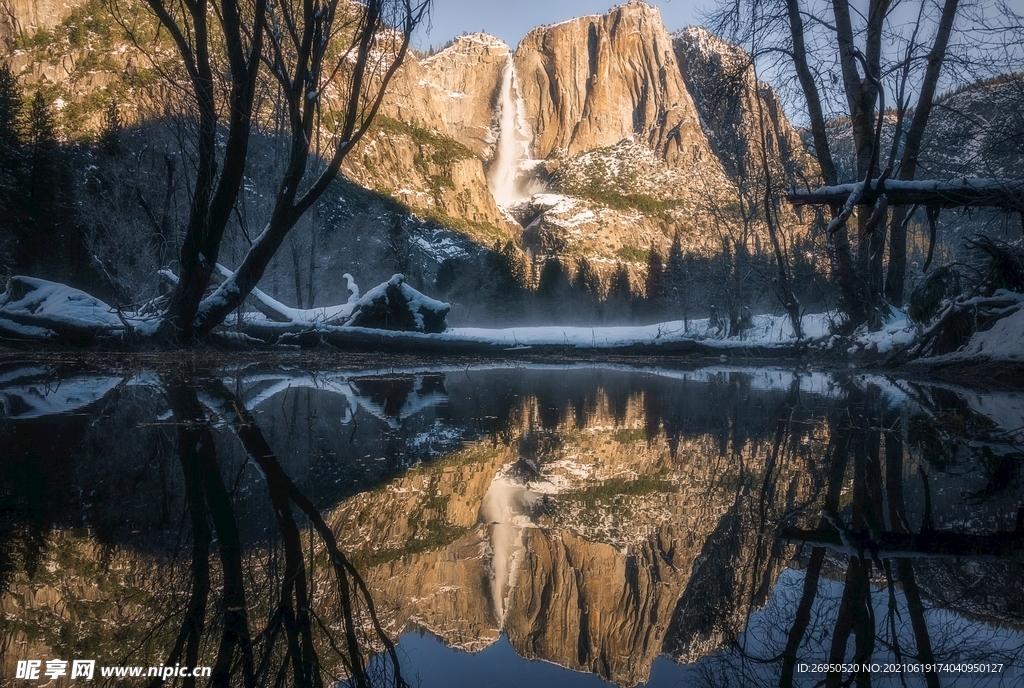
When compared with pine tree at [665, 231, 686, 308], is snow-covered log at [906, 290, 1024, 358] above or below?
below

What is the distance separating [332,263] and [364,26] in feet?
117

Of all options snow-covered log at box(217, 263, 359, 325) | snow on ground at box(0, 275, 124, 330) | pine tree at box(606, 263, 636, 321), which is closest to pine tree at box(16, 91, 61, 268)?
snow on ground at box(0, 275, 124, 330)

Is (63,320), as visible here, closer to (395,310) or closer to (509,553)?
(395,310)

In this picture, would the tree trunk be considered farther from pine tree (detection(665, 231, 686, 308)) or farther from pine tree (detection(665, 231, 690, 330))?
pine tree (detection(665, 231, 686, 308))

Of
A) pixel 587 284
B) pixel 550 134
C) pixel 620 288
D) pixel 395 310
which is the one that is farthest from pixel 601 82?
pixel 395 310

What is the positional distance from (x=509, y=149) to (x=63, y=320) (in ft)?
289

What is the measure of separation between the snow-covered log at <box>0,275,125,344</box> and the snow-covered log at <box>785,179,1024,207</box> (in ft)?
20.2

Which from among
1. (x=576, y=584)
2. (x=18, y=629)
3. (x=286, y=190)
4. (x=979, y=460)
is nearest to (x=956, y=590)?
(x=576, y=584)

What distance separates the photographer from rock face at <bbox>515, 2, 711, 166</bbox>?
89938 mm

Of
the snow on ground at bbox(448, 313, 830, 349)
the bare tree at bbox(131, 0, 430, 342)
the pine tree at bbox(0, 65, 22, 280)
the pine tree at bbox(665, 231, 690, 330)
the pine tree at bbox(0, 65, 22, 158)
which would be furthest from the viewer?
the pine tree at bbox(0, 65, 22, 158)

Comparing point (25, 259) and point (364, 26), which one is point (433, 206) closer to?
point (25, 259)

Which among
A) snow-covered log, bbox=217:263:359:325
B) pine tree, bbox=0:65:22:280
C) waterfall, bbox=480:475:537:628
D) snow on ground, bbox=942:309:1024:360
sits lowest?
waterfall, bbox=480:475:537:628

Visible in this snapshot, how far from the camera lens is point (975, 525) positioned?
1.33 m

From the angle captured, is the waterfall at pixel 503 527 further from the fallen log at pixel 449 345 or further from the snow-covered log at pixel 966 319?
the fallen log at pixel 449 345
